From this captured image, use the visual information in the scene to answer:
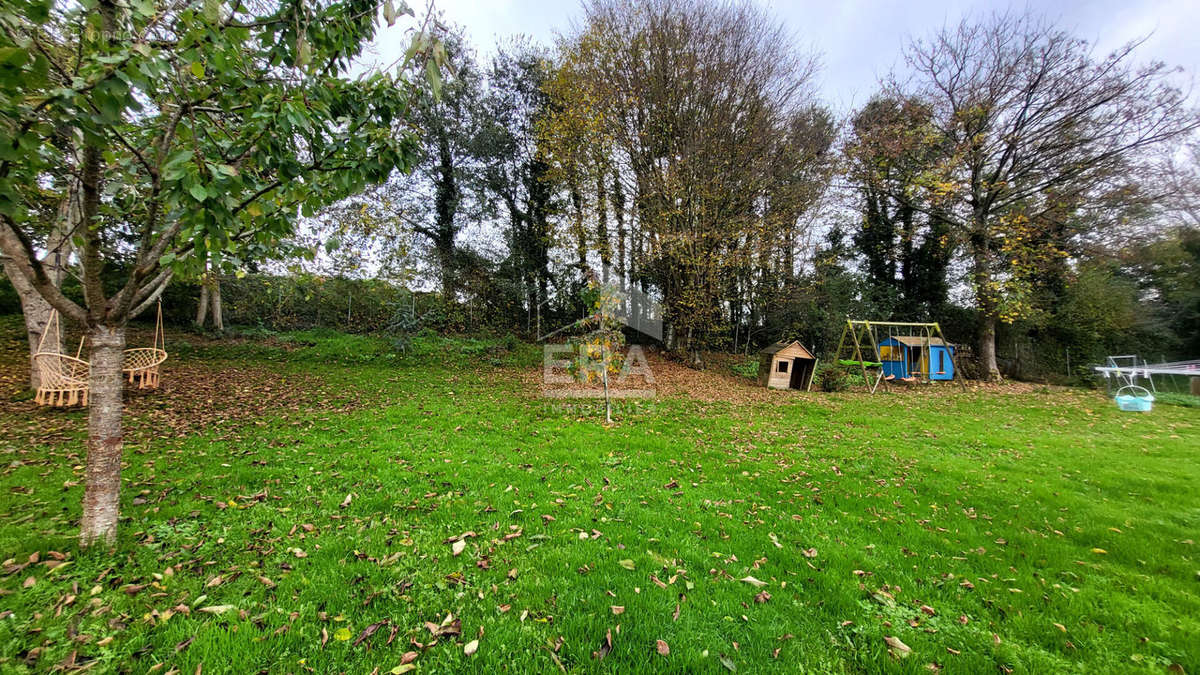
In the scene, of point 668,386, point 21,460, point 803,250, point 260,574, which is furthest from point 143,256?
point 803,250

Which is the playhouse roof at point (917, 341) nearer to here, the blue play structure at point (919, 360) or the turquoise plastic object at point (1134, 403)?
the blue play structure at point (919, 360)

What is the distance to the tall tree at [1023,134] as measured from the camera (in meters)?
11.5

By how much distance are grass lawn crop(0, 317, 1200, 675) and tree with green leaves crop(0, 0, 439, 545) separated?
3.30 feet

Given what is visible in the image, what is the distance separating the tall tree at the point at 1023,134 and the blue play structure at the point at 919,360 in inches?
71.7

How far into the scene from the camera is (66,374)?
6191mm

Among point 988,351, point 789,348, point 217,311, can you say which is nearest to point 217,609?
point 789,348

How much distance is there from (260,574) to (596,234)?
11755 millimetres

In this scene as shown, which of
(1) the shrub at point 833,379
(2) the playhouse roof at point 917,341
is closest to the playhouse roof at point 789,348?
(1) the shrub at point 833,379

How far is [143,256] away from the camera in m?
2.75

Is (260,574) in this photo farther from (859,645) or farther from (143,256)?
(859,645)

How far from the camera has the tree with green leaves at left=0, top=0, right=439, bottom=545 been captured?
6.09ft

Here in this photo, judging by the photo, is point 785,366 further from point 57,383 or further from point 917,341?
point 57,383

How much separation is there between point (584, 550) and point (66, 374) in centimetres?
894

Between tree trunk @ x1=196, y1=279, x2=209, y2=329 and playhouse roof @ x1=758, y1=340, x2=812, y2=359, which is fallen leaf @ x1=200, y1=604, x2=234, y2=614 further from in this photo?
tree trunk @ x1=196, y1=279, x2=209, y2=329
